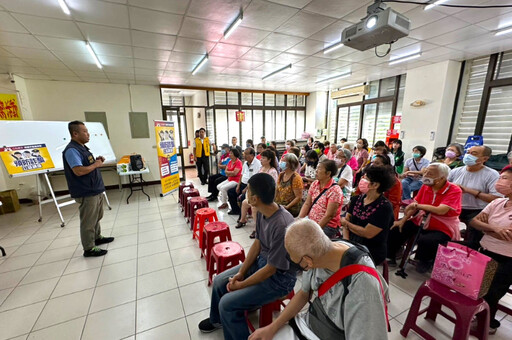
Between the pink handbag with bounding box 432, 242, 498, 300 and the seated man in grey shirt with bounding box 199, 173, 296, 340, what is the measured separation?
43.6 inches

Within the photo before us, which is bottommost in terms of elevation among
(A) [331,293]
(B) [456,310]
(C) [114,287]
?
(C) [114,287]

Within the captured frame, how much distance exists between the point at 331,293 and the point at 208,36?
354 centimetres

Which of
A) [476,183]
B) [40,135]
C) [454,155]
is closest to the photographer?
[476,183]

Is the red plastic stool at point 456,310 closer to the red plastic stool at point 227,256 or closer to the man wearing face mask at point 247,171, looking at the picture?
the red plastic stool at point 227,256

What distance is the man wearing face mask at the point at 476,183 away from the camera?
7.45 feet

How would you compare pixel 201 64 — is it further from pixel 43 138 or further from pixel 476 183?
pixel 476 183

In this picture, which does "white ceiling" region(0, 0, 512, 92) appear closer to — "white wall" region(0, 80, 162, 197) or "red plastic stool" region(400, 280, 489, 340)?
"white wall" region(0, 80, 162, 197)

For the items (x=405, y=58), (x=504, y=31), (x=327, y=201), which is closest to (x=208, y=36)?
(x=327, y=201)

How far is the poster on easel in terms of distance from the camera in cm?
475

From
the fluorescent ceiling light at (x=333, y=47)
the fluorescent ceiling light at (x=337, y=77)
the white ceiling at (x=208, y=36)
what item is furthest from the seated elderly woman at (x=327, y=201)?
the fluorescent ceiling light at (x=337, y=77)

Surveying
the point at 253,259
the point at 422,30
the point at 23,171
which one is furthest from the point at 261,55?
the point at 23,171

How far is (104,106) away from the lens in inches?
226

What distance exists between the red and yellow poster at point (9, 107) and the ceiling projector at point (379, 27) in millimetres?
6765

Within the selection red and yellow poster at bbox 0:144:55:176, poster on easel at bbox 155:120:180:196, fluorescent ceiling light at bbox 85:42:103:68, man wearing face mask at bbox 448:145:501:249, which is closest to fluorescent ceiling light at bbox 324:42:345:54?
man wearing face mask at bbox 448:145:501:249
